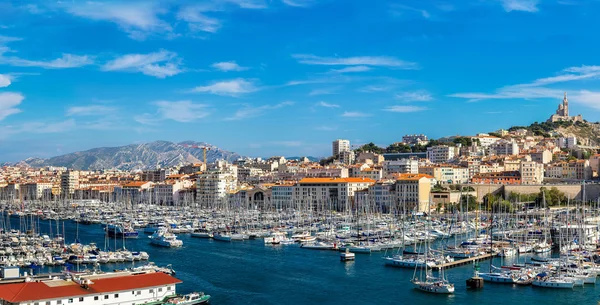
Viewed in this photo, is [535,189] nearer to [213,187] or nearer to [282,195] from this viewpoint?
[282,195]

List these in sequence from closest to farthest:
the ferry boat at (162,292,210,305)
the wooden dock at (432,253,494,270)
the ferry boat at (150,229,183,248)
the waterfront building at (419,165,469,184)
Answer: the ferry boat at (162,292,210,305) → the wooden dock at (432,253,494,270) → the ferry boat at (150,229,183,248) → the waterfront building at (419,165,469,184)

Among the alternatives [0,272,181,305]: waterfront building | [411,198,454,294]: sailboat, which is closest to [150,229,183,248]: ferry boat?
[411,198,454,294]: sailboat

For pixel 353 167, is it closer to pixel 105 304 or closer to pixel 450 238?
pixel 450 238

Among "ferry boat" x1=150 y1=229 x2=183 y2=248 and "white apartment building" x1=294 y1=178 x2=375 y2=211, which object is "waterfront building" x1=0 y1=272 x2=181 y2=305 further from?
"white apartment building" x1=294 y1=178 x2=375 y2=211

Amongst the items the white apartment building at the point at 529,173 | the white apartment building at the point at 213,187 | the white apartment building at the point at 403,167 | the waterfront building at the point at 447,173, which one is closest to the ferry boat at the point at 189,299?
the white apartment building at the point at 213,187

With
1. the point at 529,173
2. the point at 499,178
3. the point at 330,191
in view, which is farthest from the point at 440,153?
the point at 330,191
